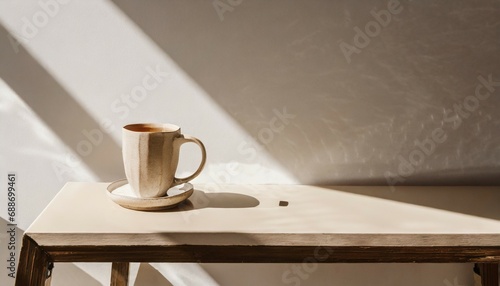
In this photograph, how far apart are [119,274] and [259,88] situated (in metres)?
0.55

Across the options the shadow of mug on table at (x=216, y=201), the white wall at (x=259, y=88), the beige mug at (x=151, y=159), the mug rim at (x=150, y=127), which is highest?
the white wall at (x=259, y=88)

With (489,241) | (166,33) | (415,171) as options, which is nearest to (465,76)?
(415,171)

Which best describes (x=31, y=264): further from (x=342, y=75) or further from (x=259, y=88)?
(x=342, y=75)

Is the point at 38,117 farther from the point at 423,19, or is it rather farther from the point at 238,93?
the point at 423,19

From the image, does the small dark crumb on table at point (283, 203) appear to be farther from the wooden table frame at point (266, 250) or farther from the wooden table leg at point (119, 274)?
the wooden table leg at point (119, 274)

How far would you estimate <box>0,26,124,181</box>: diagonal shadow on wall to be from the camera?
116cm

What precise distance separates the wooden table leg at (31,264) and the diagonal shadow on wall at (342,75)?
1.72ft

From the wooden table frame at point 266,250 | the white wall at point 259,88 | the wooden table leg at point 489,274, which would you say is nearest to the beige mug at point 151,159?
the wooden table frame at point 266,250

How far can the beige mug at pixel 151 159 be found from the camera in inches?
36.3

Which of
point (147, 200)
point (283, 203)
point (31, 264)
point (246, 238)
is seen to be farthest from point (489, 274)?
point (31, 264)

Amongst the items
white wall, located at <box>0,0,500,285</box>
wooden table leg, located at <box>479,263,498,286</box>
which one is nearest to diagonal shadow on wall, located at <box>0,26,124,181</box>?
white wall, located at <box>0,0,500,285</box>

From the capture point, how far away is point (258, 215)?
939 mm

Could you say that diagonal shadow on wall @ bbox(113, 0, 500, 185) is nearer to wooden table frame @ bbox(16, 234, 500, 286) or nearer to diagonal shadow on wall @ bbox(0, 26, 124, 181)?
diagonal shadow on wall @ bbox(0, 26, 124, 181)

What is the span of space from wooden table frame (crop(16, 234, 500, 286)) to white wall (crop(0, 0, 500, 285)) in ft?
1.22
